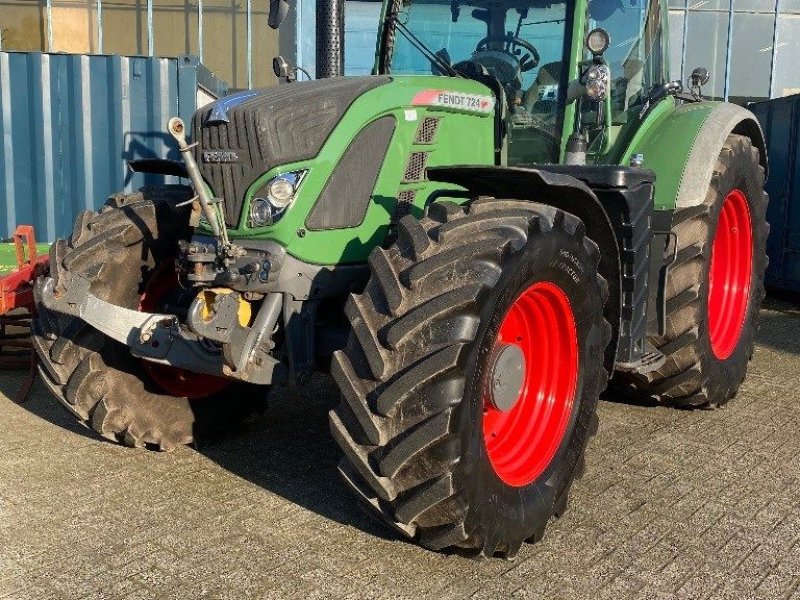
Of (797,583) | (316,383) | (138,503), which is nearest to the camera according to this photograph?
(797,583)

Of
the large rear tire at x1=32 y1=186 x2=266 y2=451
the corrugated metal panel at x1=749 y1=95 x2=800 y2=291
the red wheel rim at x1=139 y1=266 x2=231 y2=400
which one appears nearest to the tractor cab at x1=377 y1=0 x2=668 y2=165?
the large rear tire at x1=32 y1=186 x2=266 y2=451

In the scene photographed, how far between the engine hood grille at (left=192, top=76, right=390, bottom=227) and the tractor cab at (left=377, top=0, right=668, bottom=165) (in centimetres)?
107

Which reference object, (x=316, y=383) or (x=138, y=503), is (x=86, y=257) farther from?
(x=316, y=383)

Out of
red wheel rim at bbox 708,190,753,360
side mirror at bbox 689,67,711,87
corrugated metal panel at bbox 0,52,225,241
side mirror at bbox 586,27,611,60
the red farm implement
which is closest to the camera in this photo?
side mirror at bbox 586,27,611,60

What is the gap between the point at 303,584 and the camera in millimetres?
2975

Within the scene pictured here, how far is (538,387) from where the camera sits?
362 cm

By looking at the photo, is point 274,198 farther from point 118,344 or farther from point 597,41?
point 597,41

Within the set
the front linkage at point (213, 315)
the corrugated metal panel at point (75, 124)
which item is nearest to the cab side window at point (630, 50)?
the front linkage at point (213, 315)

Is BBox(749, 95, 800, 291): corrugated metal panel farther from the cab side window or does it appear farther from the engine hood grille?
the engine hood grille

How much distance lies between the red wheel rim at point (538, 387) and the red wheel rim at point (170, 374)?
1.45 m

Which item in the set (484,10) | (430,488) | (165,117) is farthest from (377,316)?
(165,117)

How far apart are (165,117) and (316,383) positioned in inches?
156

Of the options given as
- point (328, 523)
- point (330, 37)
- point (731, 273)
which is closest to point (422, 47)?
point (330, 37)

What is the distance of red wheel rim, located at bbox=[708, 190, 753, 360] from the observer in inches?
208
